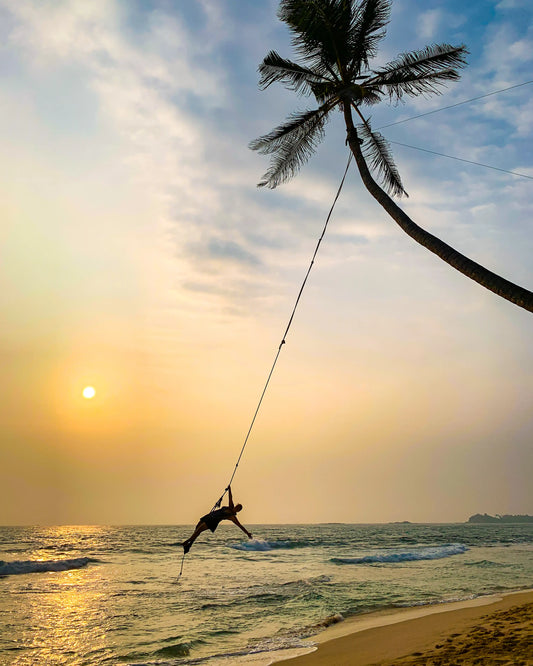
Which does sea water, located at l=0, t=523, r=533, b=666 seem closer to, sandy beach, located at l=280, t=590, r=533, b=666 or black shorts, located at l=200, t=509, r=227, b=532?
sandy beach, located at l=280, t=590, r=533, b=666

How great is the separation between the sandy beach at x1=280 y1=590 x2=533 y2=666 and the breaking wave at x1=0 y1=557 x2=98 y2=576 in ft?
72.5

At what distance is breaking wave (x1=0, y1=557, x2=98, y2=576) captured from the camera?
27.3 meters

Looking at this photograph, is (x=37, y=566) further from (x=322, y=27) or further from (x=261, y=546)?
(x=322, y=27)

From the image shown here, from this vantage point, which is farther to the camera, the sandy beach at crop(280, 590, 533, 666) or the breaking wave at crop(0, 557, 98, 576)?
the breaking wave at crop(0, 557, 98, 576)

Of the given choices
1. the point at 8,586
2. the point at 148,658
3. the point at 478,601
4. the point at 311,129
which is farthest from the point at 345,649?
the point at 8,586

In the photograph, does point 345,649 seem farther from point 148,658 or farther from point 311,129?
point 311,129

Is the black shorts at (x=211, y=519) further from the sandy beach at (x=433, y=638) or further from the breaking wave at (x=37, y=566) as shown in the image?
the breaking wave at (x=37, y=566)

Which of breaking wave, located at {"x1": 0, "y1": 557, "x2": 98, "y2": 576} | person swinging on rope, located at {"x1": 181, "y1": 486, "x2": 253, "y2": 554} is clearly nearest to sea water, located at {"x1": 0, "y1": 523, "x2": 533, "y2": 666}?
breaking wave, located at {"x1": 0, "y1": 557, "x2": 98, "y2": 576}

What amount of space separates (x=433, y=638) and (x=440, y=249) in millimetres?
7503

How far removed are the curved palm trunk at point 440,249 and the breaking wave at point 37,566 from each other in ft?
92.8

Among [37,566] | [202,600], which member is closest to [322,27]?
[202,600]

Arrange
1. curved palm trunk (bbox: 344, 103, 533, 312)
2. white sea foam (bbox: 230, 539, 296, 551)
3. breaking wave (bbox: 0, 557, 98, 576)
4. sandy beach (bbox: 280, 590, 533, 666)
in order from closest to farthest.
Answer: curved palm trunk (bbox: 344, 103, 533, 312), sandy beach (bbox: 280, 590, 533, 666), breaking wave (bbox: 0, 557, 98, 576), white sea foam (bbox: 230, 539, 296, 551)

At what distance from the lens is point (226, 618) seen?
1367 cm

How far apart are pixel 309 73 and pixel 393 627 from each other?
12.9 m
